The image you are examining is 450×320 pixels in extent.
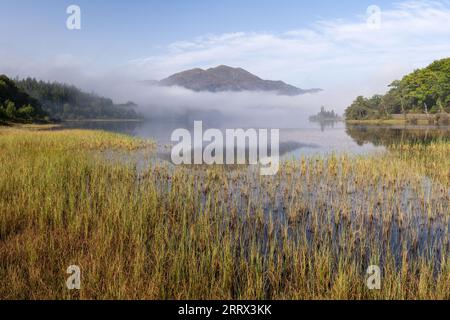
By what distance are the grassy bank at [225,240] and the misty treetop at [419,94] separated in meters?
81.3

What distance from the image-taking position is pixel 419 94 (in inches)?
3216

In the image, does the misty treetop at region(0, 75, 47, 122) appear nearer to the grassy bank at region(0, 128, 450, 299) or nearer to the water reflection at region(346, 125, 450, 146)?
the water reflection at region(346, 125, 450, 146)

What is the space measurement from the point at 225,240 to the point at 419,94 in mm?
92878

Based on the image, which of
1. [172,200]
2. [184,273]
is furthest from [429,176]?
[184,273]

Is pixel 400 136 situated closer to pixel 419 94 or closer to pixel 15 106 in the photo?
pixel 419 94

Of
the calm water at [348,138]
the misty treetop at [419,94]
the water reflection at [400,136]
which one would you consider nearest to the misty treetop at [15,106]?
the calm water at [348,138]

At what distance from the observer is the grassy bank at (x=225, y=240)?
16.5ft

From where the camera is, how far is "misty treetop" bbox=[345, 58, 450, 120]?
79.6 metres

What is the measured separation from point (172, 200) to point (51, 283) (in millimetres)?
5446

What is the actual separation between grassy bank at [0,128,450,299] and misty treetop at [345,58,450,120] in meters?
81.3

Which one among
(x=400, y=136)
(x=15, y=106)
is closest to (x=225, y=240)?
(x=400, y=136)
